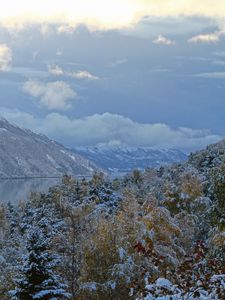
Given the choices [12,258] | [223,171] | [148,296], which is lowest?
[12,258]

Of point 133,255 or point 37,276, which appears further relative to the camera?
point 133,255

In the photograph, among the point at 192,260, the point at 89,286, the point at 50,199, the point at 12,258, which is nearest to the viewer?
the point at 192,260

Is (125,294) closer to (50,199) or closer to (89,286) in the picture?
(89,286)

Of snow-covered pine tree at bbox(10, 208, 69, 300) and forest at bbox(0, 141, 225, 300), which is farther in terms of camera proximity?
snow-covered pine tree at bbox(10, 208, 69, 300)

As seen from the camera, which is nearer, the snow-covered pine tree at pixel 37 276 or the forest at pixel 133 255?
the forest at pixel 133 255

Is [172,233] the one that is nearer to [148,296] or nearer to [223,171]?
[223,171]

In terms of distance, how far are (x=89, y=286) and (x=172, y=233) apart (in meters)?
5.48

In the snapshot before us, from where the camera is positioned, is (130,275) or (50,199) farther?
(50,199)

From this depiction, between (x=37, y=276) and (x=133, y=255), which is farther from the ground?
(x=37, y=276)

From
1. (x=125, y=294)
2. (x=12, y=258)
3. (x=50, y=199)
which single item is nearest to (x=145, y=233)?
(x=125, y=294)

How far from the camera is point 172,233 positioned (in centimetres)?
2562

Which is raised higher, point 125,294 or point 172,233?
point 172,233

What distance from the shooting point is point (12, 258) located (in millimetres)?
38094

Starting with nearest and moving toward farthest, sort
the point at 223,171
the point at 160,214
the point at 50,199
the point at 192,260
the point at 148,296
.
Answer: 1. the point at 148,296
2. the point at 192,260
3. the point at 223,171
4. the point at 160,214
5. the point at 50,199
